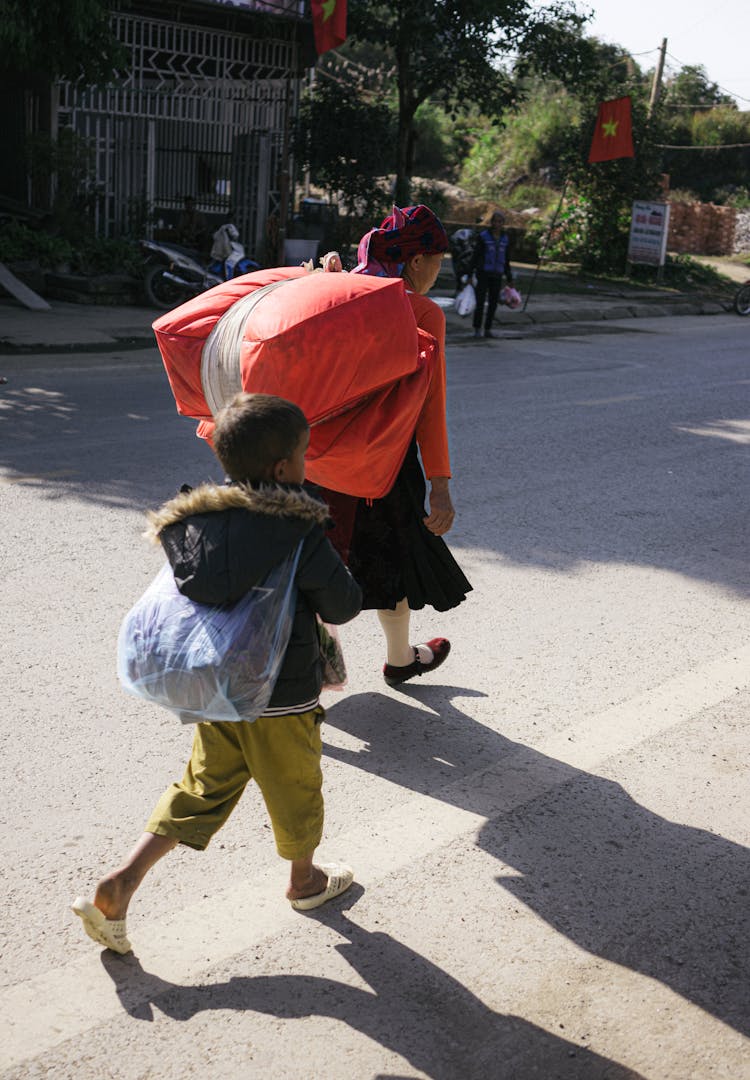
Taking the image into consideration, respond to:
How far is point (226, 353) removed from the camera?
3164mm

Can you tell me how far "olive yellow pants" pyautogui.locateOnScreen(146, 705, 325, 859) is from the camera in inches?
108

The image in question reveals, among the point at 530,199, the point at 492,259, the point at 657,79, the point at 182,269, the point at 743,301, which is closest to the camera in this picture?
the point at 492,259

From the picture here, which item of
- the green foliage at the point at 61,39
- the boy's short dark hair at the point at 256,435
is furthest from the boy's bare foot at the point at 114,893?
the green foliage at the point at 61,39

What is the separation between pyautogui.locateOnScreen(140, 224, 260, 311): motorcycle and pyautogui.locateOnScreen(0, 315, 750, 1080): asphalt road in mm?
8290

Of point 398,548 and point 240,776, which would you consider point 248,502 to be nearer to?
point 240,776

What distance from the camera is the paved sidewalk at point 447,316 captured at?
12.2 m

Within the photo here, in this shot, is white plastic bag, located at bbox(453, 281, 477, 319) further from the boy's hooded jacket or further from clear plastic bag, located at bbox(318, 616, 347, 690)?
the boy's hooded jacket

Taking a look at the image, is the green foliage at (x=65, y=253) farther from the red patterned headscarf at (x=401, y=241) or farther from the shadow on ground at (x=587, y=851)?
the shadow on ground at (x=587, y=851)

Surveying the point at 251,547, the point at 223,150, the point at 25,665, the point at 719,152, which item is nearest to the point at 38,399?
the point at 25,665

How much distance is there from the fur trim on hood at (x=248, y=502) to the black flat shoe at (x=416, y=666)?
1858mm

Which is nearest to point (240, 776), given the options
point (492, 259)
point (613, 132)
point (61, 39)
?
A: point (61, 39)

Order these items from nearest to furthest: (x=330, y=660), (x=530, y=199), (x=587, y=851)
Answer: (x=330, y=660) → (x=587, y=851) → (x=530, y=199)

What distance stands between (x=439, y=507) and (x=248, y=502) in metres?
1.38

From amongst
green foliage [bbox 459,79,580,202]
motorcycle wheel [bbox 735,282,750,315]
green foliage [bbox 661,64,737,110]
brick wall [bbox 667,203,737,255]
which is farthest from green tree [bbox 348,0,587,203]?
green foliage [bbox 661,64,737,110]
